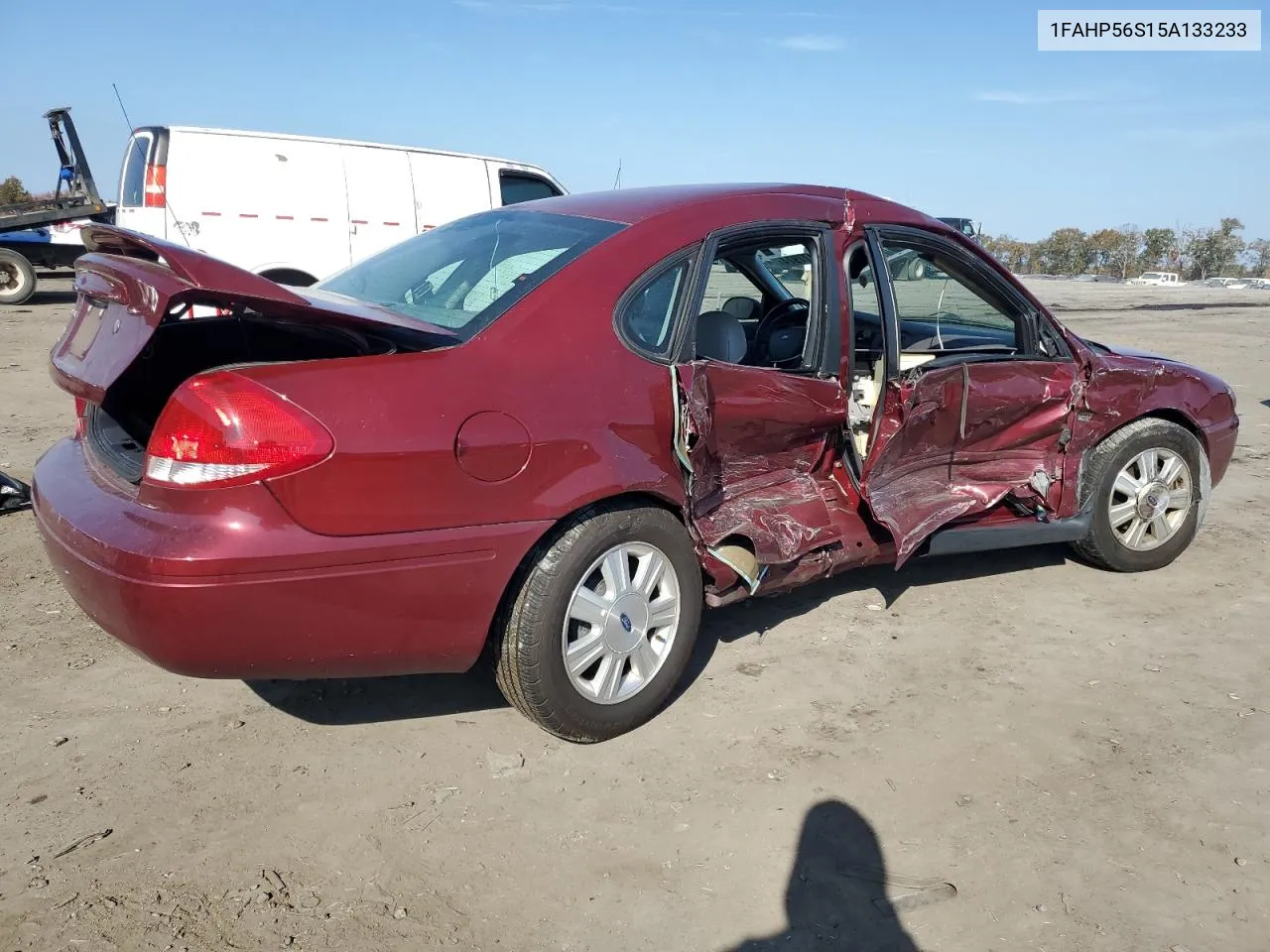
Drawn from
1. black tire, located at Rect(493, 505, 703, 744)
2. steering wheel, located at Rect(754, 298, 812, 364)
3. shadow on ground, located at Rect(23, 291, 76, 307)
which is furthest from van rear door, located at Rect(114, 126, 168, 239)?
black tire, located at Rect(493, 505, 703, 744)

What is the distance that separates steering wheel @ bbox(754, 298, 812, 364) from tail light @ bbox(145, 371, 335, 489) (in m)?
1.90

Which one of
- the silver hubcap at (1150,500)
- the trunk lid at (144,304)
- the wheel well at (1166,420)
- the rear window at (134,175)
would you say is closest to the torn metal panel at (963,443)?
the wheel well at (1166,420)

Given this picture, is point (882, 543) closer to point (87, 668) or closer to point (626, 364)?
point (626, 364)

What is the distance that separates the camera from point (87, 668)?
11.9 ft

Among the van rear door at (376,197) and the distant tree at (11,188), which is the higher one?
the distant tree at (11,188)

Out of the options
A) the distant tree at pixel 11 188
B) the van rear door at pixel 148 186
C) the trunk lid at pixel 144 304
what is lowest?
the trunk lid at pixel 144 304

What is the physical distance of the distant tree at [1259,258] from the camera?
60409 millimetres

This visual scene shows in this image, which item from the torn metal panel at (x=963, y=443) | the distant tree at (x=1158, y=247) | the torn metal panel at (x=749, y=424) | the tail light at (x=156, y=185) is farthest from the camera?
the distant tree at (x=1158, y=247)

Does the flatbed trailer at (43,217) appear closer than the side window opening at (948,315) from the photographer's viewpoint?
No

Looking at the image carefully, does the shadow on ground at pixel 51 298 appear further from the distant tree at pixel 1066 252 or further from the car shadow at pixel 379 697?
the distant tree at pixel 1066 252

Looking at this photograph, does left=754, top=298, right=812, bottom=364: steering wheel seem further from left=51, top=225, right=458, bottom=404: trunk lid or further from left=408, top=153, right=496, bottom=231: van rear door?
left=408, top=153, right=496, bottom=231: van rear door

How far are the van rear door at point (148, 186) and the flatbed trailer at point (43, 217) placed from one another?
4646 millimetres

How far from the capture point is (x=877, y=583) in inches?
186

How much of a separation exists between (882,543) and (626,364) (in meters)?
1.42
